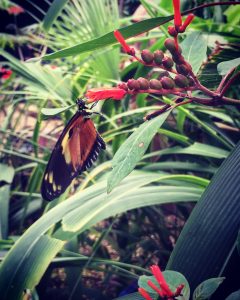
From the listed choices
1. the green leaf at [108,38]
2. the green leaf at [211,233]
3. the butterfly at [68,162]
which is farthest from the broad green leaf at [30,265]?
the green leaf at [108,38]

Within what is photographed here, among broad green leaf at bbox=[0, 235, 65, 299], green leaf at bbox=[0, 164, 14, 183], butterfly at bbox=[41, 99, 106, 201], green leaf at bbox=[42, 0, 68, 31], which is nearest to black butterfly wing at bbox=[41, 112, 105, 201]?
butterfly at bbox=[41, 99, 106, 201]

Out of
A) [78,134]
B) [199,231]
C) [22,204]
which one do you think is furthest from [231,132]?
[22,204]

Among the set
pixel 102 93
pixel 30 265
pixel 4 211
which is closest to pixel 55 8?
pixel 102 93

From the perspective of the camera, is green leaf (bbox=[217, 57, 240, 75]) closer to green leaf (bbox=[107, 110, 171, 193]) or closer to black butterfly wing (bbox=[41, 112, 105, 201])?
green leaf (bbox=[107, 110, 171, 193])

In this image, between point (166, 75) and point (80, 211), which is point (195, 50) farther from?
point (80, 211)

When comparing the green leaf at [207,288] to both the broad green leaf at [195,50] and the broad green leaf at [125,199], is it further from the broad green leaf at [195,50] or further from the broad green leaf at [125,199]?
the broad green leaf at [125,199]

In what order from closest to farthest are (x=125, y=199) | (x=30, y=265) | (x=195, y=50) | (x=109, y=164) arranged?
(x=195, y=50), (x=30, y=265), (x=125, y=199), (x=109, y=164)

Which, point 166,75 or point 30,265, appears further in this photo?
point 30,265
